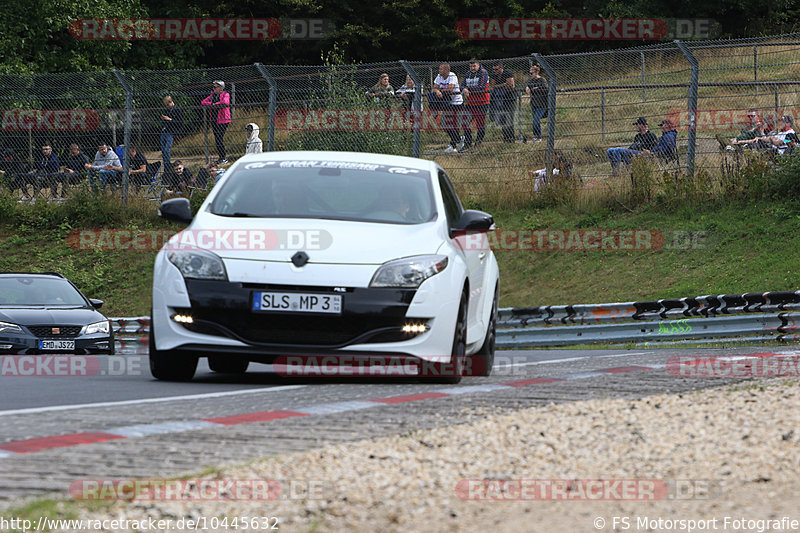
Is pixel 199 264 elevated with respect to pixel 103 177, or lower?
elevated

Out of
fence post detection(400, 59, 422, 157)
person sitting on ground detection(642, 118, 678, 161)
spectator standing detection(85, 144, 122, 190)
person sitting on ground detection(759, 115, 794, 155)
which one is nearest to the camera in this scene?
person sitting on ground detection(759, 115, 794, 155)

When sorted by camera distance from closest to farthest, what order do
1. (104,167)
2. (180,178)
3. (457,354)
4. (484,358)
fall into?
(457,354)
(484,358)
(180,178)
(104,167)

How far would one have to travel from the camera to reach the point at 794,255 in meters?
18.3

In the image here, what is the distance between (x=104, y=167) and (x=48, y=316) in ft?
34.2

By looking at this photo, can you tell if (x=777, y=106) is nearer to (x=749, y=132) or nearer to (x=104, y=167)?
(x=749, y=132)

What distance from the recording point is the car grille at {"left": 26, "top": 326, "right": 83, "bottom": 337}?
15.4m

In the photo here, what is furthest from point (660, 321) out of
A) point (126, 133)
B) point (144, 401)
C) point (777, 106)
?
point (126, 133)

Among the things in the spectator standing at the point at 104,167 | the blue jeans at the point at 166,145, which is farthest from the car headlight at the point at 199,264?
the spectator standing at the point at 104,167

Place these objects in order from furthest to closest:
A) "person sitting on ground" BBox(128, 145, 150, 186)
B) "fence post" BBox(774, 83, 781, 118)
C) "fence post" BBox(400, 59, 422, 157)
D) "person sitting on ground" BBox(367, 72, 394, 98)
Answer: "person sitting on ground" BBox(128, 145, 150, 186) < "person sitting on ground" BBox(367, 72, 394, 98) < "fence post" BBox(400, 59, 422, 157) < "fence post" BBox(774, 83, 781, 118)

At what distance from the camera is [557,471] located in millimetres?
5301

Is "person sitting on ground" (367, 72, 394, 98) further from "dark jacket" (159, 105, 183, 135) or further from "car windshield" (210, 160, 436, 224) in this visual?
"car windshield" (210, 160, 436, 224)

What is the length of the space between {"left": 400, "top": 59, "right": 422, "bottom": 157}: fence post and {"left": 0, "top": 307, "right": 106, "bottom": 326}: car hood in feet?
27.3

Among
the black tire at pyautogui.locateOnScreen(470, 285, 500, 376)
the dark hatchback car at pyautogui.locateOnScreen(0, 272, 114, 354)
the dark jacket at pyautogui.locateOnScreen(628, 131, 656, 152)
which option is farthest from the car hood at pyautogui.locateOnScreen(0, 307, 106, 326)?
the dark jacket at pyautogui.locateOnScreen(628, 131, 656, 152)

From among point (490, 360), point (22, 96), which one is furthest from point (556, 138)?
point (490, 360)
